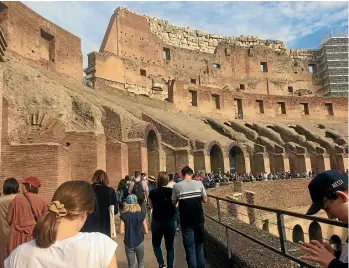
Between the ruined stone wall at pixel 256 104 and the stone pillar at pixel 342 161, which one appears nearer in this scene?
the stone pillar at pixel 342 161

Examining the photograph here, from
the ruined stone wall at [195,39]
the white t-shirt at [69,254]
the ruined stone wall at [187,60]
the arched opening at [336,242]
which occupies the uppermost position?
the ruined stone wall at [195,39]

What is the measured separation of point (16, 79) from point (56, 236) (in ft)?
50.4

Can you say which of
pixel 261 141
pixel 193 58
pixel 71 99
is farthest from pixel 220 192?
pixel 193 58

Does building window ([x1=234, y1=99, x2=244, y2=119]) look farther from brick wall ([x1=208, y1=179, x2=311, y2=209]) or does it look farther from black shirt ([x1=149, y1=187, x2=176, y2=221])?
black shirt ([x1=149, y1=187, x2=176, y2=221])

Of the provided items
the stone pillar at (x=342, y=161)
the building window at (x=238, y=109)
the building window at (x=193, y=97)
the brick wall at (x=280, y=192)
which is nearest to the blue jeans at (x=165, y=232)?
Result: the brick wall at (x=280, y=192)

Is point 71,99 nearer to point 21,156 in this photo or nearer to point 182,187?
point 21,156

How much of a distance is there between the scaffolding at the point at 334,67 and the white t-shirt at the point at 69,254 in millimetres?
54762

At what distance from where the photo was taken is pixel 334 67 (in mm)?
51031

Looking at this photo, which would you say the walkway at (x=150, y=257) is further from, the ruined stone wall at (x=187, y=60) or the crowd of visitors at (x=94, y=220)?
the ruined stone wall at (x=187, y=60)

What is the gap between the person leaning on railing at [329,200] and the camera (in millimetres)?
1892

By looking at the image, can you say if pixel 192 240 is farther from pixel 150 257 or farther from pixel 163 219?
pixel 150 257

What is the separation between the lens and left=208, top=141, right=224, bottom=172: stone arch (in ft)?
79.6

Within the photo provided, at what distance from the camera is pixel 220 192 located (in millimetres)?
16281

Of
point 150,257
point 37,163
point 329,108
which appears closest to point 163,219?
point 150,257
